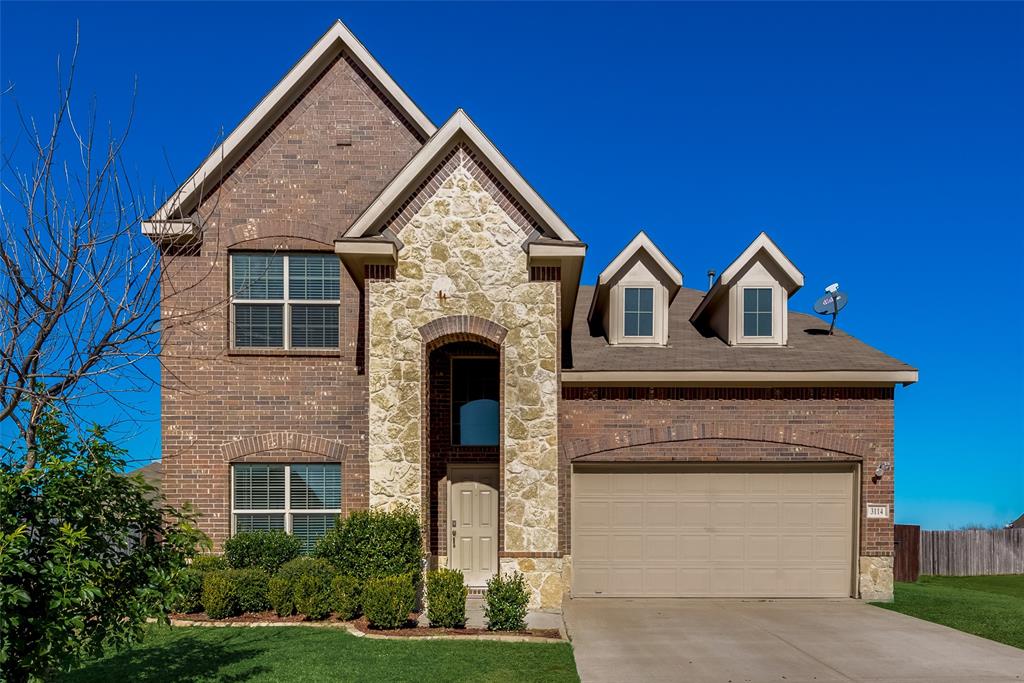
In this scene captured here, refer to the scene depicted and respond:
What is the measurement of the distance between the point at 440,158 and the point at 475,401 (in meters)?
4.87

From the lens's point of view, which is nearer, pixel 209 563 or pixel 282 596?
pixel 282 596

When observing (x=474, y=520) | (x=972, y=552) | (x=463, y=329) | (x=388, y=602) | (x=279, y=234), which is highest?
(x=279, y=234)

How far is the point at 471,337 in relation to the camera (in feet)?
35.4

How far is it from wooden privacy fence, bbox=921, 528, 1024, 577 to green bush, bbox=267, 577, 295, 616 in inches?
675

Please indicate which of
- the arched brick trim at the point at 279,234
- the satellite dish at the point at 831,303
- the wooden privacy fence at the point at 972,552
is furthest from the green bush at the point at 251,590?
the wooden privacy fence at the point at 972,552

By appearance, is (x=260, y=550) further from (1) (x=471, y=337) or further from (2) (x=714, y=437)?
(2) (x=714, y=437)

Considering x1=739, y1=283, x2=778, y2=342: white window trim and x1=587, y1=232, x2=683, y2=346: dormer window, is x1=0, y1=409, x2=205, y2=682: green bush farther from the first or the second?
x1=739, y1=283, x2=778, y2=342: white window trim

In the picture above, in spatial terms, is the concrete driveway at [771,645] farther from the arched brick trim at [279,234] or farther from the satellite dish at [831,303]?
the arched brick trim at [279,234]

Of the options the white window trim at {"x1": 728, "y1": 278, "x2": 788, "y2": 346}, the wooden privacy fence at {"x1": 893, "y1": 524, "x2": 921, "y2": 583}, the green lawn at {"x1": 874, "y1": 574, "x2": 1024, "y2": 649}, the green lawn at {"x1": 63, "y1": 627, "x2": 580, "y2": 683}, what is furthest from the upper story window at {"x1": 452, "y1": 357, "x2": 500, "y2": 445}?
the wooden privacy fence at {"x1": 893, "y1": 524, "x2": 921, "y2": 583}

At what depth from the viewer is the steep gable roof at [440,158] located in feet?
35.1

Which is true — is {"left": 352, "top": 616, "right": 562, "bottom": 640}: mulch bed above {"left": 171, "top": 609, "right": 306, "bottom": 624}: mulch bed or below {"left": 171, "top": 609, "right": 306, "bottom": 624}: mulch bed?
above

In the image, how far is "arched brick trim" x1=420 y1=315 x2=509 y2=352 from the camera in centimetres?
1063

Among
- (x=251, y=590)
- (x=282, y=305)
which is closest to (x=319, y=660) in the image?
(x=251, y=590)

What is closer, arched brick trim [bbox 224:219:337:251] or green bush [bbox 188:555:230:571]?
green bush [bbox 188:555:230:571]
